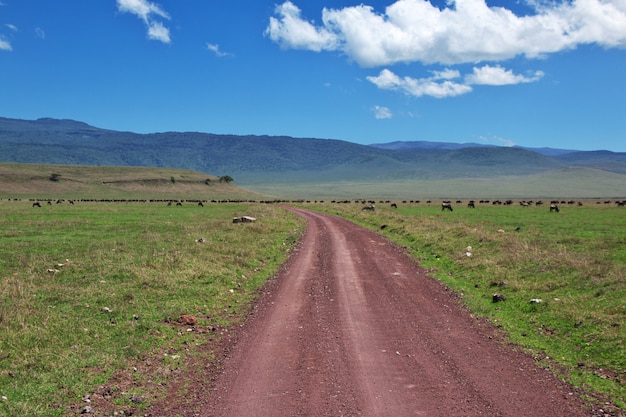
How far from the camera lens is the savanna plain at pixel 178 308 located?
29.0 feet

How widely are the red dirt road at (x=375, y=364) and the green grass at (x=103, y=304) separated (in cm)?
168

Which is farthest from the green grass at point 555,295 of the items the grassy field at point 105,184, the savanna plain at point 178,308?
the grassy field at point 105,184

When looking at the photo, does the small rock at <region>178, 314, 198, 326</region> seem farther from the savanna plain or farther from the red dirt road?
the red dirt road

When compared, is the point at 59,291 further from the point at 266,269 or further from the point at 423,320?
the point at 423,320

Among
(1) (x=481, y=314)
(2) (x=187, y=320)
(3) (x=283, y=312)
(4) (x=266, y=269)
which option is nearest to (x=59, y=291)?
(2) (x=187, y=320)

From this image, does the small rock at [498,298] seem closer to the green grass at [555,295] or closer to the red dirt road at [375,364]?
the green grass at [555,295]

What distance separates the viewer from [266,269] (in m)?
20.9

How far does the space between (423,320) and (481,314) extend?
208cm

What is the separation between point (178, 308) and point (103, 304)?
213 cm

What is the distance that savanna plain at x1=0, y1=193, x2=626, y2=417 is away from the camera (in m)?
8.84

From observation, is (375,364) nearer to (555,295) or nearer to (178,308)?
(178,308)

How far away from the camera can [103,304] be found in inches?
540

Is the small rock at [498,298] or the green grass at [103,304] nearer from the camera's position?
the green grass at [103,304]

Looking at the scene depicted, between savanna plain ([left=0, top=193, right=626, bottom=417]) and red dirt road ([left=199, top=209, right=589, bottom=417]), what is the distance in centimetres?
76
